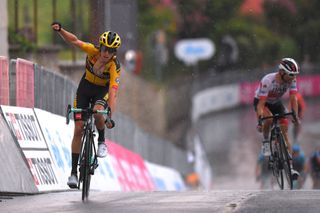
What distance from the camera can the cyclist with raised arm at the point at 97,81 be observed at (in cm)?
1391

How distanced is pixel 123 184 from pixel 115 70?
8.54 metres

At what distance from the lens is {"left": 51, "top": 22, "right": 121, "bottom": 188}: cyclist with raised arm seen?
45.6 feet

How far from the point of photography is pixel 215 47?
73.6 meters

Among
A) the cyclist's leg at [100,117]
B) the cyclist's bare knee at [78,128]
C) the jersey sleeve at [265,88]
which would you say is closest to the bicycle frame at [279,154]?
the jersey sleeve at [265,88]

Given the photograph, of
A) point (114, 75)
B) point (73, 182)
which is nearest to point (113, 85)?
point (114, 75)

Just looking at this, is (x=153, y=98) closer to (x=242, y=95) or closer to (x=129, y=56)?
(x=129, y=56)

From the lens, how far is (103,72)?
14250 mm

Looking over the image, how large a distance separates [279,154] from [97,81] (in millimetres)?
3737

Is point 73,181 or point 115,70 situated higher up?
point 115,70

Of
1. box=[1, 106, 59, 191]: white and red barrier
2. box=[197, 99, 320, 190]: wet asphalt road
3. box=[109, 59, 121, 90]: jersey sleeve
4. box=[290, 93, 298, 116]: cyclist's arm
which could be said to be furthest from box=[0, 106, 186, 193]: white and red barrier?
box=[197, 99, 320, 190]: wet asphalt road

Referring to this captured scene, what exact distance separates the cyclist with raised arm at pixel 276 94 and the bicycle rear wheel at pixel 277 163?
0.12 metres

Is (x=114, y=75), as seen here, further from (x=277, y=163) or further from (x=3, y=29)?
(x=3, y=29)

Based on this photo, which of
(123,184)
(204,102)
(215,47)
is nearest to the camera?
(123,184)

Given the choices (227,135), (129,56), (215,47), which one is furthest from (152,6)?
(129,56)
